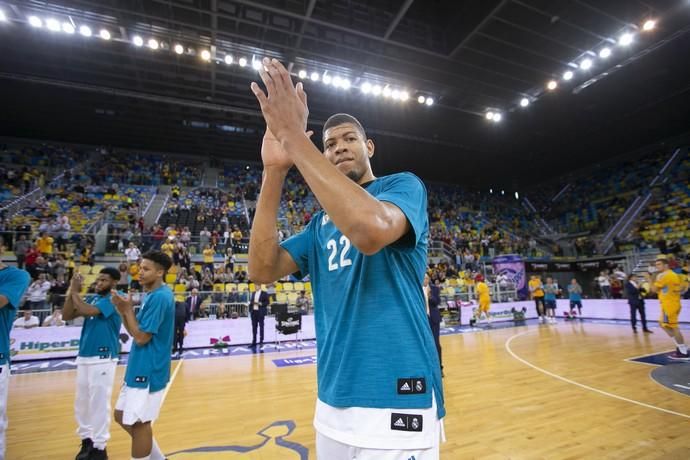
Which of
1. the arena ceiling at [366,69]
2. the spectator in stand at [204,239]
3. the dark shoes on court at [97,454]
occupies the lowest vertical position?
the dark shoes on court at [97,454]

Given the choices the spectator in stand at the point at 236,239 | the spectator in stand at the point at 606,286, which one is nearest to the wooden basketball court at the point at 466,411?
A: the spectator in stand at the point at 236,239

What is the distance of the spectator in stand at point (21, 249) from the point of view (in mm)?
11092

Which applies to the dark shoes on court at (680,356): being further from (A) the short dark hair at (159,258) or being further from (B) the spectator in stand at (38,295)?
(B) the spectator in stand at (38,295)

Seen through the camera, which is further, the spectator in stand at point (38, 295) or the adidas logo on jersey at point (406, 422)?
the spectator in stand at point (38, 295)

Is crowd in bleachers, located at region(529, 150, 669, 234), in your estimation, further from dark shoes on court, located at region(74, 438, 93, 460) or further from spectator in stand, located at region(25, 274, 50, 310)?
spectator in stand, located at region(25, 274, 50, 310)

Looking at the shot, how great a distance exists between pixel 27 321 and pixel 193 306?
4082 mm

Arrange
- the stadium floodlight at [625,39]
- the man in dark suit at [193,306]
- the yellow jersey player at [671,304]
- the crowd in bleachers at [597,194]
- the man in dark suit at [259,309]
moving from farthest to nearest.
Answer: the crowd in bleachers at [597,194] → the stadium floodlight at [625,39] → the man in dark suit at [193,306] → the man in dark suit at [259,309] → the yellow jersey player at [671,304]

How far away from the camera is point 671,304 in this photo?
7.39 m

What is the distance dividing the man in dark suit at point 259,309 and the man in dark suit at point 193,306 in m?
1.89

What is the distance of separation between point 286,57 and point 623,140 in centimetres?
2394

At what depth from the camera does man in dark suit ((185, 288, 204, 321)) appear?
10.8 metres

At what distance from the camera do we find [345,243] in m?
1.24

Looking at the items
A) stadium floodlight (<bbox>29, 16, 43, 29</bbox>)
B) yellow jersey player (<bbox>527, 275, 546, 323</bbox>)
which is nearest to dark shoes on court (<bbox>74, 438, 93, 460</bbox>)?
stadium floodlight (<bbox>29, 16, 43, 29</bbox>)

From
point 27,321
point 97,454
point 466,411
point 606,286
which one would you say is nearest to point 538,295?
point 606,286
